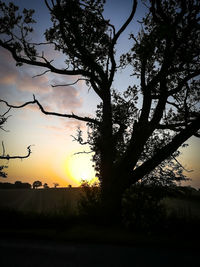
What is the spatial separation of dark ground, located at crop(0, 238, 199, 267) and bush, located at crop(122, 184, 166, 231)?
1481 mm

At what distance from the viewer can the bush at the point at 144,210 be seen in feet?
24.6

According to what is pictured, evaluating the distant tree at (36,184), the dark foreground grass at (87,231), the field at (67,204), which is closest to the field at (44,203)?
the field at (67,204)

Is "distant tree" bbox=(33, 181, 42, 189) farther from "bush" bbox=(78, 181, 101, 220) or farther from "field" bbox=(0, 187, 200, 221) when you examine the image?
"bush" bbox=(78, 181, 101, 220)

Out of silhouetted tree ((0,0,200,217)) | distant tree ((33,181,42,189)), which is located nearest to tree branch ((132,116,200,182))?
silhouetted tree ((0,0,200,217))

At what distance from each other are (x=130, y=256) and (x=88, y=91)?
31.3 feet

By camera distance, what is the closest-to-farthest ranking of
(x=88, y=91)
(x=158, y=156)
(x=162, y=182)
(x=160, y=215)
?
(x=160, y=215)
(x=158, y=156)
(x=162, y=182)
(x=88, y=91)

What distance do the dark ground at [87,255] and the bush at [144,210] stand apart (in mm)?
1481

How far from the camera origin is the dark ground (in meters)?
4.68

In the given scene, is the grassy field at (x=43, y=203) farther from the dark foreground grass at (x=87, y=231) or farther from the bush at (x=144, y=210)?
the bush at (x=144, y=210)

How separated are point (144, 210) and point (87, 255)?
130 inches

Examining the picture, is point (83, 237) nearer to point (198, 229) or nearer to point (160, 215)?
point (160, 215)

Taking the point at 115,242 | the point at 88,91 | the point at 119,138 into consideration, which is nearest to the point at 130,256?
the point at 115,242

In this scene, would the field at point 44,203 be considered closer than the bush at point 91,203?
No

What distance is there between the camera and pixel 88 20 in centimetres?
1097
